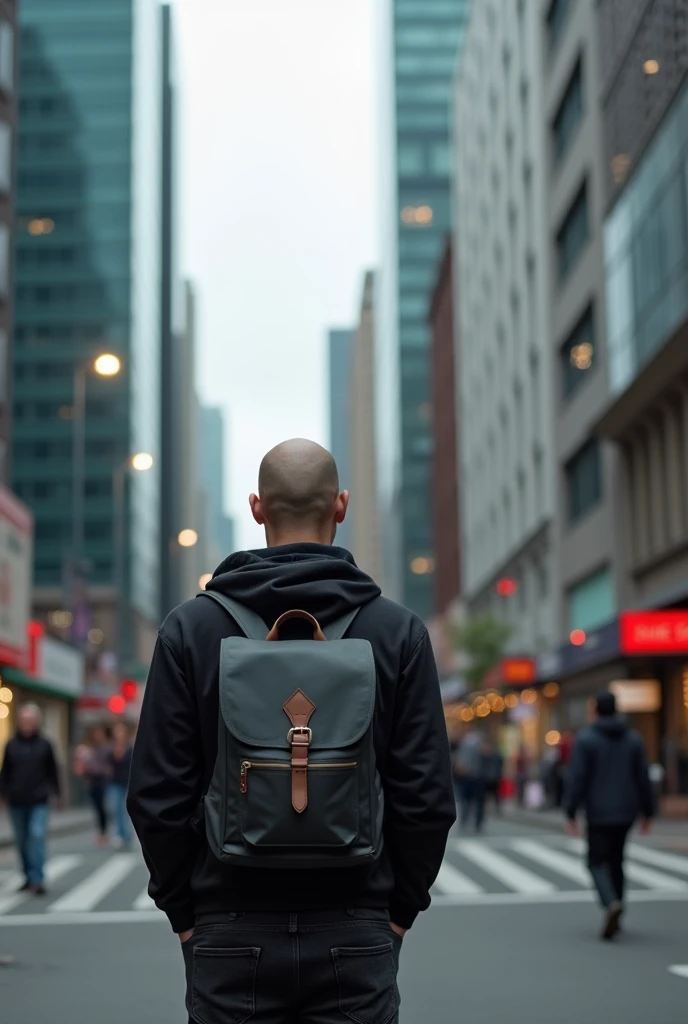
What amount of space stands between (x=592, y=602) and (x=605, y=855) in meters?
34.5

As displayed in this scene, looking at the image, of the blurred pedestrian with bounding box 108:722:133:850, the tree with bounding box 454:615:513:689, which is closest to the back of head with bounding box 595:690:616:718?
the blurred pedestrian with bounding box 108:722:133:850

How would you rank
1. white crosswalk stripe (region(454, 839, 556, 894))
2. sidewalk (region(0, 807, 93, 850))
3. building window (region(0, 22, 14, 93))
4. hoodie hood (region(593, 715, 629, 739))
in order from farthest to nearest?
building window (region(0, 22, 14, 93)) → sidewalk (region(0, 807, 93, 850)) → white crosswalk stripe (region(454, 839, 556, 894)) → hoodie hood (region(593, 715, 629, 739))

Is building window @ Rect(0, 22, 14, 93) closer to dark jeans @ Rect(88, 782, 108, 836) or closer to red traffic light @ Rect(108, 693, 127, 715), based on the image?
red traffic light @ Rect(108, 693, 127, 715)

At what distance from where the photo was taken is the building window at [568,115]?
152ft

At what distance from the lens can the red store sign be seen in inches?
1246

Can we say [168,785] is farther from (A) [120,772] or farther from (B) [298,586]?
(A) [120,772]

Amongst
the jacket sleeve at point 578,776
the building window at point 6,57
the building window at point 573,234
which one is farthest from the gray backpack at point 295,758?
the building window at point 6,57

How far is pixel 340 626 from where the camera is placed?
3.35m

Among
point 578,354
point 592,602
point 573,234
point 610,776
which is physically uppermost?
point 573,234

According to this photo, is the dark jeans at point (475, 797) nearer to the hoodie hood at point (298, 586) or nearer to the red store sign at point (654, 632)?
the red store sign at point (654, 632)

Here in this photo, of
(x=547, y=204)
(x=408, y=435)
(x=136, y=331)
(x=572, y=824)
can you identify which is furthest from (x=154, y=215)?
(x=572, y=824)

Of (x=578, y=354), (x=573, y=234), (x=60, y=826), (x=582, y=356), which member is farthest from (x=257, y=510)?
(x=573, y=234)

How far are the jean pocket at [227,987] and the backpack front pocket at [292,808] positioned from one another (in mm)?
288

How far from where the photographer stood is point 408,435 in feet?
403
